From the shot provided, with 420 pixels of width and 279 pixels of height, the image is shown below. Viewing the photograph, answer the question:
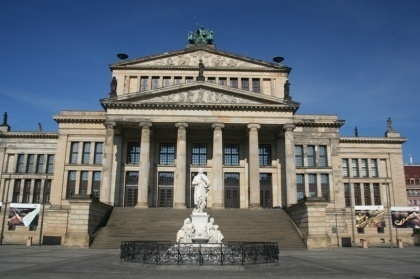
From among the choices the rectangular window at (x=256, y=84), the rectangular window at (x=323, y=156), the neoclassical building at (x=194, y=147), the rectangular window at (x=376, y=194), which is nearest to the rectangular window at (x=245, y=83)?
the neoclassical building at (x=194, y=147)

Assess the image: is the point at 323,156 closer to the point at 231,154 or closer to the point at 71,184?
the point at 231,154

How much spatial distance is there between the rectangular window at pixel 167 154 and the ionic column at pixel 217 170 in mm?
8400

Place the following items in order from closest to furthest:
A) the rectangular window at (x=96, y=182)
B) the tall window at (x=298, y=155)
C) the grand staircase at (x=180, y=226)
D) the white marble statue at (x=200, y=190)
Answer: the white marble statue at (x=200, y=190), the grand staircase at (x=180, y=226), the rectangular window at (x=96, y=182), the tall window at (x=298, y=155)

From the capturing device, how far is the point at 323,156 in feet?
183

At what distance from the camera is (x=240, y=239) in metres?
34.1

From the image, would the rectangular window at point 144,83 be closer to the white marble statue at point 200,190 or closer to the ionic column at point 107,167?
the ionic column at point 107,167

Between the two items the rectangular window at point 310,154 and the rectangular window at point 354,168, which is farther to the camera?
the rectangular window at point 354,168

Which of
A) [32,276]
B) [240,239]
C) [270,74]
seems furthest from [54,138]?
[32,276]

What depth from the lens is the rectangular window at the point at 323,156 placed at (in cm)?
5550

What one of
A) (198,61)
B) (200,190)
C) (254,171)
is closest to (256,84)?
(198,61)

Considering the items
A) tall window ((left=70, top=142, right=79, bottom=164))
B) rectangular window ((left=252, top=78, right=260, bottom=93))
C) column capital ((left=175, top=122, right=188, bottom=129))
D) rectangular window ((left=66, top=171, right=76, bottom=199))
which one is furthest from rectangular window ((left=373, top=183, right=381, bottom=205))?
tall window ((left=70, top=142, right=79, bottom=164))

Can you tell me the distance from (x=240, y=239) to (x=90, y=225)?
1342cm

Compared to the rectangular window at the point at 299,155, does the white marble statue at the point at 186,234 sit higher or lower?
lower

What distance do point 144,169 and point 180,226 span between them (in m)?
10.4
